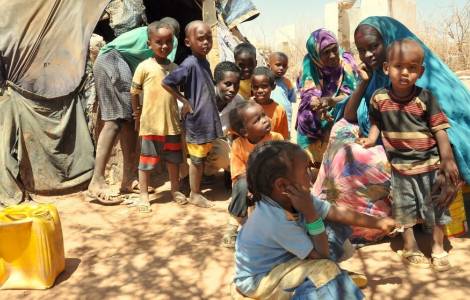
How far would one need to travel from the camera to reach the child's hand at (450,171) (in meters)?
2.79

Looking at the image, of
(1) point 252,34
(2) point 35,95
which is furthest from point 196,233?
(1) point 252,34

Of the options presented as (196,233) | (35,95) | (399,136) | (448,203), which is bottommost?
(196,233)

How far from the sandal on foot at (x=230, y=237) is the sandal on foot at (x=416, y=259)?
3.95 ft

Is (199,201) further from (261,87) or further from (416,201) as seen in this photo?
(416,201)

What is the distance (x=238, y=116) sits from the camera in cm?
316

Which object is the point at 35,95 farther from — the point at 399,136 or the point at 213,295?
the point at 399,136

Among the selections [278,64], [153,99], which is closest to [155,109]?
[153,99]

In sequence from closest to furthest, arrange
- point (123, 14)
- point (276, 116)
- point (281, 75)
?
point (276, 116), point (281, 75), point (123, 14)

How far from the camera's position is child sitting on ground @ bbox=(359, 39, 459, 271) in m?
2.73

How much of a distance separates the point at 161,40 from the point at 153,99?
1.76 ft

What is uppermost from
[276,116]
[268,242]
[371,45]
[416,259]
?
[371,45]

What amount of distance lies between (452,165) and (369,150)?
0.54 meters

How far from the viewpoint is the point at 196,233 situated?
12.5 ft

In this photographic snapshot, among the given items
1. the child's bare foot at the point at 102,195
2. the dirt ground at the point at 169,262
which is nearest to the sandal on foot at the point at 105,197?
the child's bare foot at the point at 102,195
